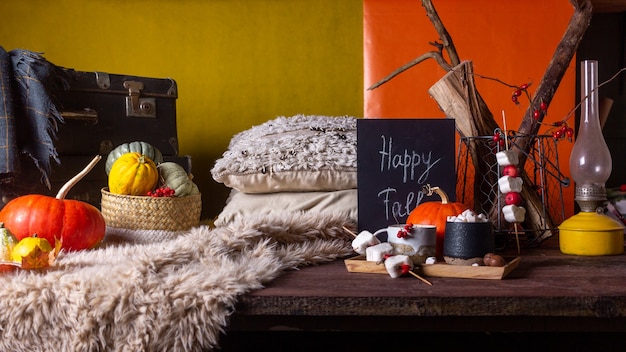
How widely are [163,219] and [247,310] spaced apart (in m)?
0.71

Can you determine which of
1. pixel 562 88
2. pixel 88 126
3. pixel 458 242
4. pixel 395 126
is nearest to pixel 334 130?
pixel 395 126

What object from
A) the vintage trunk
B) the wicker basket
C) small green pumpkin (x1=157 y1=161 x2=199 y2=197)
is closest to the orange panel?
the vintage trunk

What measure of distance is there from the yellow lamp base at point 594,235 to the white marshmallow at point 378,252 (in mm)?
396

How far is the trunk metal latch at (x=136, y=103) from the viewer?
2023mm

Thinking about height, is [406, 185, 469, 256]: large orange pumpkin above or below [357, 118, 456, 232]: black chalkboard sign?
below

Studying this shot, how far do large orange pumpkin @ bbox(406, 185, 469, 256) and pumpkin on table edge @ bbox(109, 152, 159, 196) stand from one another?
0.71m

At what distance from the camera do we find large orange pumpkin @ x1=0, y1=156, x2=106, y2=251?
1.29m

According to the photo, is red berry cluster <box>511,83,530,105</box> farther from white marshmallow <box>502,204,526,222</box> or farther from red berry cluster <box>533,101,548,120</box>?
white marshmallow <box>502,204,526,222</box>

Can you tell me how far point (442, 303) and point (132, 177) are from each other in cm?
94

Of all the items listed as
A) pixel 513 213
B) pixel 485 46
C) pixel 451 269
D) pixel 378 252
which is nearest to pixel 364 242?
pixel 378 252

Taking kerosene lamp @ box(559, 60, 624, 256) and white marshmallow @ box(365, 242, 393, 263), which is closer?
white marshmallow @ box(365, 242, 393, 263)

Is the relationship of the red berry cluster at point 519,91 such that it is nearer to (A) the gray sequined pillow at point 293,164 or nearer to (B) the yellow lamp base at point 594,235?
(B) the yellow lamp base at point 594,235

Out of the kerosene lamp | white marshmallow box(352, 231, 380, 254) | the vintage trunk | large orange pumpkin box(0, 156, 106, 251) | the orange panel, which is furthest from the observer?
the orange panel

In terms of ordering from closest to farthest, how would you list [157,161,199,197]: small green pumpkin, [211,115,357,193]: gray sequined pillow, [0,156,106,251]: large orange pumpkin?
[0,156,106,251]: large orange pumpkin < [211,115,357,193]: gray sequined pillow < [157,161,199,197]: small green pumpkin
